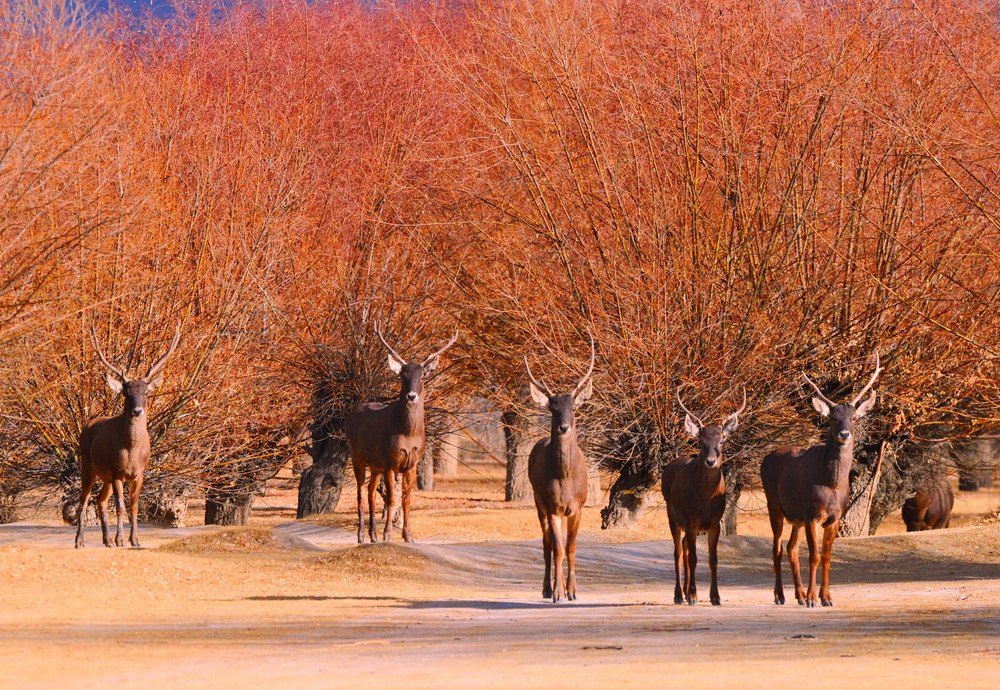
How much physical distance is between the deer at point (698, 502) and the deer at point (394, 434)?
198 inches

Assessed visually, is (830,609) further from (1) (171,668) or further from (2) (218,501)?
(2) (218,501)

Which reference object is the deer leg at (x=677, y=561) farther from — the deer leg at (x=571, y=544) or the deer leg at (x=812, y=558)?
the deer leg at (x=812, y=558)

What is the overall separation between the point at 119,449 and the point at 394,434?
3.39m

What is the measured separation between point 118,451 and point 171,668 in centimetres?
875

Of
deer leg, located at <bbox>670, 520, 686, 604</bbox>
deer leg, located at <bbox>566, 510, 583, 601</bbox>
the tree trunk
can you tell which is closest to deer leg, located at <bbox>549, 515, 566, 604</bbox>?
deer leg, located at <bbox>566, 510, 583, 601</bbox>

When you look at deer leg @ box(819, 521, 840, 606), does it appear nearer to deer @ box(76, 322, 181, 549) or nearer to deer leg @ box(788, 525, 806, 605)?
deer leg @ box(788, 525, 806, 605)

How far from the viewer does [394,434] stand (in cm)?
1852

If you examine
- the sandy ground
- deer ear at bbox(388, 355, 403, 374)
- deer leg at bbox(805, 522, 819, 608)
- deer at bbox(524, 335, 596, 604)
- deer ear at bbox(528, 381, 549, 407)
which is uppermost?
deer ear at bbox(388, 355, 403, 374)

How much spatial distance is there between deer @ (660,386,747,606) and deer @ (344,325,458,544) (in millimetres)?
5037

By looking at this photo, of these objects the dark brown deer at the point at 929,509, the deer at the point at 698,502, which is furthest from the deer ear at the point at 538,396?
the dark brown deer at the point at 929,509

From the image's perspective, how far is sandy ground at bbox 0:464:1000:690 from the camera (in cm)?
926

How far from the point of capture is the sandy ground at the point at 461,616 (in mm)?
9258

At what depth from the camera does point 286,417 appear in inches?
958

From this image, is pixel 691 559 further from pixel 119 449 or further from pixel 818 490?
pixel 119 449
